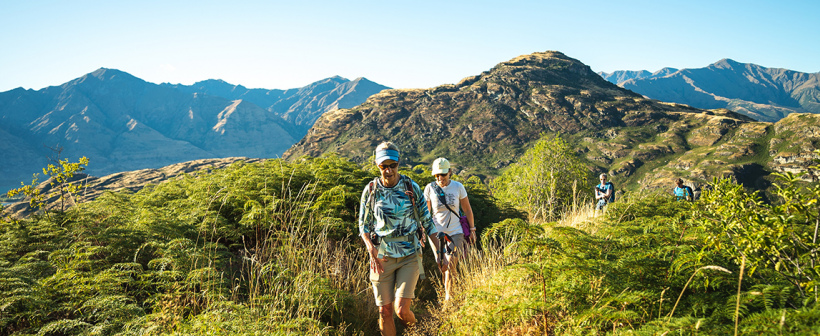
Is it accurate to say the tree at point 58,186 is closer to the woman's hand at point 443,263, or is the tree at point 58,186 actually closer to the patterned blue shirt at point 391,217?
the patterned blue shirt at point 391,217

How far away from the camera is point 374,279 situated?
382 centimetres

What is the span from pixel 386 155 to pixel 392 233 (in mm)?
761

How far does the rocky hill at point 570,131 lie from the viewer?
119375 millimetres

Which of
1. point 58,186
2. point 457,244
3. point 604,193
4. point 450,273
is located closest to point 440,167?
point 457,244

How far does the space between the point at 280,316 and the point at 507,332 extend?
210 centimetres

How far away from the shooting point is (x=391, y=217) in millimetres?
3766

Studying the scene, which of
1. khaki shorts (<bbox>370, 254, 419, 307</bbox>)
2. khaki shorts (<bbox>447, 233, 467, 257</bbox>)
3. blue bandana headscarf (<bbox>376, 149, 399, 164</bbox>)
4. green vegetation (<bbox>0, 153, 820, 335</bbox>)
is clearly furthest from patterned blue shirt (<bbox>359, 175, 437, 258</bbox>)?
khaki shorts (<bbox>447, 233, 467, 257</bbox>)

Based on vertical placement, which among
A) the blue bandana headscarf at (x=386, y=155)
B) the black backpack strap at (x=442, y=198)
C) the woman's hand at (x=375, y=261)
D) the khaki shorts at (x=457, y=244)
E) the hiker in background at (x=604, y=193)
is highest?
the blue bandana headscarf at (x=386, y=155)

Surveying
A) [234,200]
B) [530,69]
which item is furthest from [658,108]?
[234,200]

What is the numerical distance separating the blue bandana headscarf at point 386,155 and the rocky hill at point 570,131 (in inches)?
4801

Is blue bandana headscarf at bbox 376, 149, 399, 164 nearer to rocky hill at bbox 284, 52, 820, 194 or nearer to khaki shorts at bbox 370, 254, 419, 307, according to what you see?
khaki shorts at bbox 370, 254, 419, 307

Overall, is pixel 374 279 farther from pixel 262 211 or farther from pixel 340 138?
pixel 340 138

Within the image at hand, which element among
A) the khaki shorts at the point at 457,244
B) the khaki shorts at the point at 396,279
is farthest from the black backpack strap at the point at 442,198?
the khaki shorts at the point at 396,279

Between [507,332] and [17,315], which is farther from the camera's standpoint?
[507,332]
